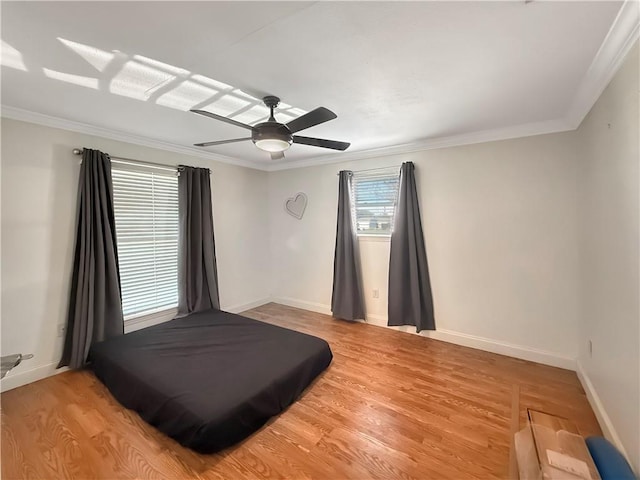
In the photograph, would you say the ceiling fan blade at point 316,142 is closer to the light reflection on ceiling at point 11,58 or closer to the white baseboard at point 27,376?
the light reflection on ceiling at point 11,58

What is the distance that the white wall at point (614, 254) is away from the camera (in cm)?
140

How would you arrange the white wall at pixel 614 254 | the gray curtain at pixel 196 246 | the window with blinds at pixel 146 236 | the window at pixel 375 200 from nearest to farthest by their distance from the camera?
the white wall at pixel 614 254 < the window with blinds at pixel 146 236 < the gray curtain at pixel 196 246 < the window at pixel 375 200

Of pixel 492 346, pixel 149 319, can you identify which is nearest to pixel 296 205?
pixel 149 319

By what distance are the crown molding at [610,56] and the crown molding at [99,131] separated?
377 centimetres

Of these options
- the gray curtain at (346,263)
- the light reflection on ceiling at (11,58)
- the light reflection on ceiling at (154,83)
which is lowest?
the gray curtain at (346,263)

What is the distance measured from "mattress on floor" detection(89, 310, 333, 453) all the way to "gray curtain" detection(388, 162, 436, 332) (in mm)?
1291

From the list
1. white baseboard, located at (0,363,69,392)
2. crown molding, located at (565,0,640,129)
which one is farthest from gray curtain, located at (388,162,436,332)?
white baseboard, located at (0,363,69,392)

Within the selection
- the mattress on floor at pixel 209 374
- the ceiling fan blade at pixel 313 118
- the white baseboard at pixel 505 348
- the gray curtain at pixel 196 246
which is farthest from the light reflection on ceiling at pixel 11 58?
the white baseboard at pixel 505 348

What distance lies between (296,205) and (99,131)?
254 cm

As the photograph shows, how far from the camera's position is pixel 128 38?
1.41 m

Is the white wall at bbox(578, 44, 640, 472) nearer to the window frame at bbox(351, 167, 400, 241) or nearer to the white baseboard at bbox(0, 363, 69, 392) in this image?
the window frame at bbox(351, 167, 400, 241)

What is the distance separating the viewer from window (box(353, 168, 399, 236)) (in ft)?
11.8

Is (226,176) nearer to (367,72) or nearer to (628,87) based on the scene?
(367,72)

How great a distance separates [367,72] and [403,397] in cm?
239
